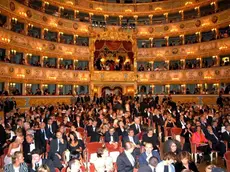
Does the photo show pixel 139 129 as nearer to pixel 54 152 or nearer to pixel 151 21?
pixel 54 152

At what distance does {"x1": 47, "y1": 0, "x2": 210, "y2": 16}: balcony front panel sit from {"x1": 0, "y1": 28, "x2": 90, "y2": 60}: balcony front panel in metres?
6.02

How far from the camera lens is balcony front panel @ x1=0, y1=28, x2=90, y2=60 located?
81.8 feet

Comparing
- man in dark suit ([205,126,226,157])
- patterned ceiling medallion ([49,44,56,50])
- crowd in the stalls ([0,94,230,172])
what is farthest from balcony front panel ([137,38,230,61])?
man in dark suit ([205,126,226,157])

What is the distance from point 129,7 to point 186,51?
→ 11.4 meters

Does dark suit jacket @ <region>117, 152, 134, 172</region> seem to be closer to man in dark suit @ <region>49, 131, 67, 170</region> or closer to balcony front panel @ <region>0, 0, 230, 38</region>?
man in dark suit @ <region>49, 131, 67, 170</region>

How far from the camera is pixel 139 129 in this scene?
1062 centimetres

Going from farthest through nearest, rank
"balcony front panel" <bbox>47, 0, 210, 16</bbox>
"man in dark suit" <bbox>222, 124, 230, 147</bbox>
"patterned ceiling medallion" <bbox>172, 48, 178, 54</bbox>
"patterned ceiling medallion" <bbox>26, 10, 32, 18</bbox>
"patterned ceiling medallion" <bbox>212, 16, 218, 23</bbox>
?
"balcony front panel" <bbox>47, 0, 210, 16</bbox> → "patterned ceiling medallion" <bbox>172, 48, 178, 54</bbox> → "patterned ceiling medallion" <bbox>212, 16, 218, 23</bbox> → "patterned ceiling medallion" <bbox>26, 10, 32, 18</bbox> → "man in dark suit" <bbox>222, 124, 230, 147</bbox>

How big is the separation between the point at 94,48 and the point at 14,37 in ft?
37.4

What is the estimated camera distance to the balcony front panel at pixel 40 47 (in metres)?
24.9

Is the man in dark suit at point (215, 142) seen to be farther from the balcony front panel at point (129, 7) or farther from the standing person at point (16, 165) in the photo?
the balcony front panel at point (129, 7)

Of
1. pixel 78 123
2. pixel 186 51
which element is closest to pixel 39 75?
pixel 78 123

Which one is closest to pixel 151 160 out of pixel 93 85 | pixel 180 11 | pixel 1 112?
pixel 1 112

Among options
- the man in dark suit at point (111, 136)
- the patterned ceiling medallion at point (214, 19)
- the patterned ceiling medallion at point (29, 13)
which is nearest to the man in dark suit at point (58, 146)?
the man in dark suit at point (111, 136)

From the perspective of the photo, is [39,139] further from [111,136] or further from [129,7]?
[129,7]
